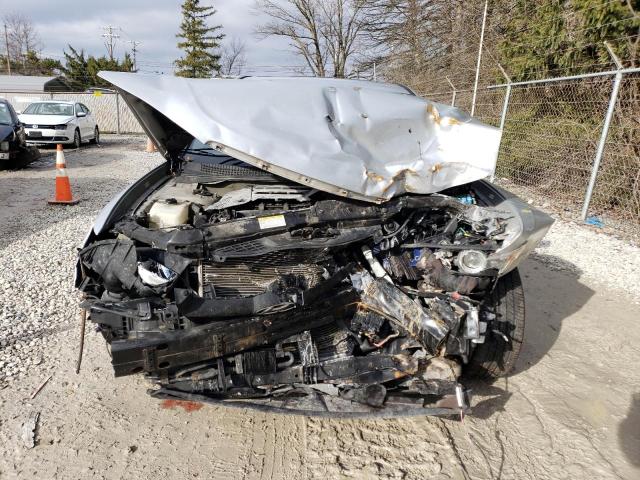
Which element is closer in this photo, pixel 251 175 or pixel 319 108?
pixel 319 108

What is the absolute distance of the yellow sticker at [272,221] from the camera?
240 centimetres

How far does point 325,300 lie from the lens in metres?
2.41

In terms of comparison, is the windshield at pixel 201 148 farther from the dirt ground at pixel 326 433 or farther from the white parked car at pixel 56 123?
the white parked car at pixel 56 123

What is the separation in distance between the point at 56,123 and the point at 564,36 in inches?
525

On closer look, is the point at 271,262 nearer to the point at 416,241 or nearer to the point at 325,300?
the point at 325,300

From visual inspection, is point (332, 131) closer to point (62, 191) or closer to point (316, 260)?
point (316, 260)

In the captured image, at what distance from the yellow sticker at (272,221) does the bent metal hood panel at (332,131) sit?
0.24 m

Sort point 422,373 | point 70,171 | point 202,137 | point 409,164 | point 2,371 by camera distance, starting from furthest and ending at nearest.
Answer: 1. point 70,171
2. point 2,371
3. point 409,164
4. point 422,373
5. point 202,137

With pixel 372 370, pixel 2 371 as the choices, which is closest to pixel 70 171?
pixel 2 371

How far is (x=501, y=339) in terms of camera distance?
2752 millimetres

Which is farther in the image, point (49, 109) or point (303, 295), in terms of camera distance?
point (49, 109)

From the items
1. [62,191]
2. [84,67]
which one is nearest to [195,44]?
[84,67]

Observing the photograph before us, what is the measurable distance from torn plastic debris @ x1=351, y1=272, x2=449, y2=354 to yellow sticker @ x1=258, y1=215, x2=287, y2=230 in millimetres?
526

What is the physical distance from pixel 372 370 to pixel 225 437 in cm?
86
